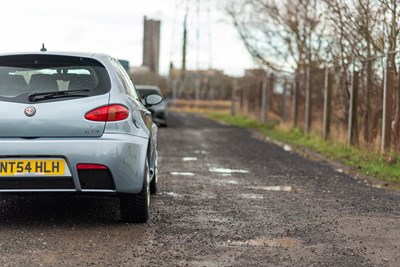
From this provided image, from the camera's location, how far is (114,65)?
6.65 m

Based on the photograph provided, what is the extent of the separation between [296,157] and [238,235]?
886 centimetres

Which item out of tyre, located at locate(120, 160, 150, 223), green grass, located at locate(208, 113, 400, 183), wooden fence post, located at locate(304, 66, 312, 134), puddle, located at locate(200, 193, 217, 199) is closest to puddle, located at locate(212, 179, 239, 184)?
puddle, located at locate(200, 193, 217, 199)

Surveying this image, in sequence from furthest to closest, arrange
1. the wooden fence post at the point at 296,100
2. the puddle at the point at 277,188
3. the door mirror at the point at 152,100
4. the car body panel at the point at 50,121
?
1. the wooden fence post at the point at 296,100
2. the puddle at the point at 277,188
3. the door mirror at the point at 152,100
4. the car body panel at the point at 50,121

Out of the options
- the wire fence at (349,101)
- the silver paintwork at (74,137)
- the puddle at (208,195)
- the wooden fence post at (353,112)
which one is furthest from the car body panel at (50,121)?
the wooden fence post at (353,112)

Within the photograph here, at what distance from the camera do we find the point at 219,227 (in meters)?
6.30

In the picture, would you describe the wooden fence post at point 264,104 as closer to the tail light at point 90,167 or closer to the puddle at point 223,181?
the puddle at point 223,181

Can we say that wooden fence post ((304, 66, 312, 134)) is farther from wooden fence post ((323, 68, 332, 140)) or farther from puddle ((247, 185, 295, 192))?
puddle ((247, 185, 295, 192))

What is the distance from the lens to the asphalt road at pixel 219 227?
5121 mm

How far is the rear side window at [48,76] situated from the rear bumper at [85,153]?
398 millimetres

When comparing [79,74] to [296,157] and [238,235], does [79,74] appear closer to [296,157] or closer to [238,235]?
[238,235]

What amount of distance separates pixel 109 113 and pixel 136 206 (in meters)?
0.83

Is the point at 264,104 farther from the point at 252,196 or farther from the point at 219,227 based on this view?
the point at 219,227

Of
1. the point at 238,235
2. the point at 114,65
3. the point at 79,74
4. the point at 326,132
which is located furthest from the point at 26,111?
the point at 326,132

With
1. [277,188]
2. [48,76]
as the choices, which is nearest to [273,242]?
[48,76]
